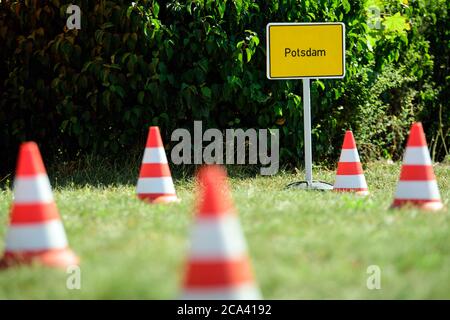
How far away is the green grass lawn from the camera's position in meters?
3.91

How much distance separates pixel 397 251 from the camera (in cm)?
448

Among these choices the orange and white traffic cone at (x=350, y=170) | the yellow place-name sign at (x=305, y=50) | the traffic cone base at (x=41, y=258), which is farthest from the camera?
the yellow place-name sign at (x=305, y=50)

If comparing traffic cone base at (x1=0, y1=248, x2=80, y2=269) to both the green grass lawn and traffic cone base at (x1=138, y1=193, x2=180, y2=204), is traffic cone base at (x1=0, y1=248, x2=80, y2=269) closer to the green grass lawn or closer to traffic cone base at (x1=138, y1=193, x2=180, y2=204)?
the green grass lawn

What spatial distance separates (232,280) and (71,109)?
7097 millimetres

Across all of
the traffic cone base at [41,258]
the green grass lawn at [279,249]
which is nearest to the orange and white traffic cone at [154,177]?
the green grass lawn at [279,249]

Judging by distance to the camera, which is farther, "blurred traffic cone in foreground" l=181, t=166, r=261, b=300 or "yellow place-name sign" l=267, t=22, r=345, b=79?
"yellow place-name sign" l=267, t=22, r=345, b=79

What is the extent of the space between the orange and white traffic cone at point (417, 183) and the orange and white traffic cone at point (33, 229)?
2.80 meters

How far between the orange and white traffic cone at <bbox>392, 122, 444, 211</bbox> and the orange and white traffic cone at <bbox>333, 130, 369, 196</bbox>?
6.78 feet

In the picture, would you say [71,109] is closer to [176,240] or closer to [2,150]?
[2,150]

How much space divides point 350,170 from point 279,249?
13.1 ft

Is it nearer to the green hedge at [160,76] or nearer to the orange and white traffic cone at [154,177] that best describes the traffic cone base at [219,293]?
the orange and white traffic cone at [154,177]

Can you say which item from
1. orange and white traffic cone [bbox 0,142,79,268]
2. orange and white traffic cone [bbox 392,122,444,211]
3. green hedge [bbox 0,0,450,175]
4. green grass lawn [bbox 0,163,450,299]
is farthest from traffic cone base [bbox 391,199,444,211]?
green hedge [bbox 0,0,450,175]

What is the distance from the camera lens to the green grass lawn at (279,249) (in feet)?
12.8

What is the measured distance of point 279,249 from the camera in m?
4.48
